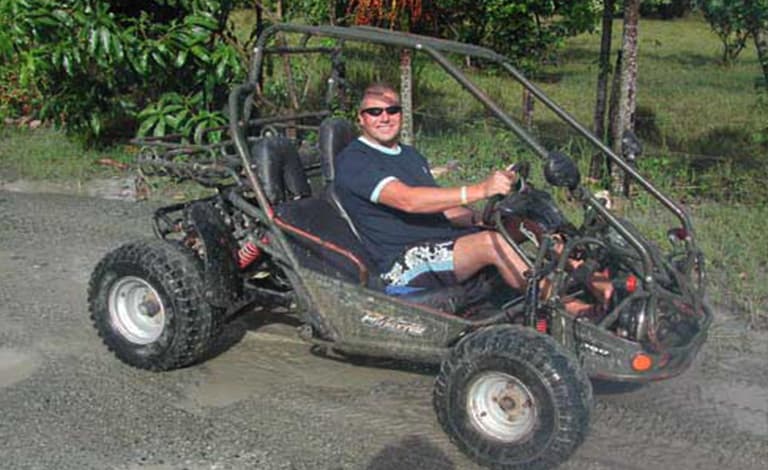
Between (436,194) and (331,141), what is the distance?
0.84 metres

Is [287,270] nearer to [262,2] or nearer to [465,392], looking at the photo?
[465,392]

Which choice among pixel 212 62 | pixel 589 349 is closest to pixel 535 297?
pixel 589 349

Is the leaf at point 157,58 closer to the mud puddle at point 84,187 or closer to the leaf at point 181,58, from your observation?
the leaf at point 181,58

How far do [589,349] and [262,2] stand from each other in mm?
5972

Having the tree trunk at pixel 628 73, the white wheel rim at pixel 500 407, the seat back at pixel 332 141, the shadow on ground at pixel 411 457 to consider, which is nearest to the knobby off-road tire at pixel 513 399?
the white wheel rim at pixel 500 407

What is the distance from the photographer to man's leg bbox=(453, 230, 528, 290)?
4.50 metres

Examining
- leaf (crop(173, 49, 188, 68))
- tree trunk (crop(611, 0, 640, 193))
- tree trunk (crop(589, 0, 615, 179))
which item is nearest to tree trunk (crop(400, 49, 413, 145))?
tree trunk (crop(589, 0, 615, 179))

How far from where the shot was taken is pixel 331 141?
5094 millimetres

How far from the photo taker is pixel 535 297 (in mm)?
4184

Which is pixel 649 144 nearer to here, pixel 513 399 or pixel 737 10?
pixel 737 10

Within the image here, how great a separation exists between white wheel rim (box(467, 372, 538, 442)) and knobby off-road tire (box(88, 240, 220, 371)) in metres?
1.49

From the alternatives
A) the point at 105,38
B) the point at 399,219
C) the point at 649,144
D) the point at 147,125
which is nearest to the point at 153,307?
the point at 399,219

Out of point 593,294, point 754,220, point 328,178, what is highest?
point 328,178

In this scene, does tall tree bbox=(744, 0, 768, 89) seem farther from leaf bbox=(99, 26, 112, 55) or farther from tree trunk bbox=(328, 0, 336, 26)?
leaf bbox=(99, 26, 112, 55)
